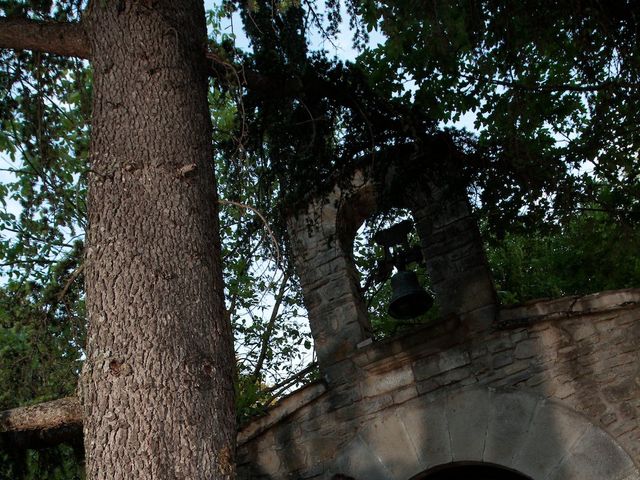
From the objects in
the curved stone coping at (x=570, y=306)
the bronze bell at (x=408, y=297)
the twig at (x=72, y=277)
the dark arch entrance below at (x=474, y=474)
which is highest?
the bronze bell at (x=408, y=297)

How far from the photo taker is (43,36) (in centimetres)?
326

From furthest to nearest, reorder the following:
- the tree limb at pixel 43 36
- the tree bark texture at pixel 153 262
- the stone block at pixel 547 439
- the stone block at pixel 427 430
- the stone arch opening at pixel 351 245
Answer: the stone arch opening at pixel 351 245
the stone block at pixel 427 430
the stone block at pixel 547 439
the tree limb at pixel 43 36
the tree bark texture at pixel 153 262

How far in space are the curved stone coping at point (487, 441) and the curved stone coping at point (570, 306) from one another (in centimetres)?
48

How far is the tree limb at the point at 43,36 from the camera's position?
3.22 m

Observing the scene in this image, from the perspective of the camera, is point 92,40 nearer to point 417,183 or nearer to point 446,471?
point 417,183

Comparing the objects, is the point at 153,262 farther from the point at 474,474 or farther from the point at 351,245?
the point at 474,474

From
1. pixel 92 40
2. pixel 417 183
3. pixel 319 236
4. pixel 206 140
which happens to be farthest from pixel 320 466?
pixel 92 40

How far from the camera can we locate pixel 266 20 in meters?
4.23

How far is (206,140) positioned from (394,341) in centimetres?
230

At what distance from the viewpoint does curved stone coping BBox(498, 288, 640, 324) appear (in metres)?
4.18

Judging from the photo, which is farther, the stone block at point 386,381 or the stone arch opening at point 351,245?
the stone arch opening at point 351,245

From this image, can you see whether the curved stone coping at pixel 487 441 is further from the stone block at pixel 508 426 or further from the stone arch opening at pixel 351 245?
the stone arch opening at pixel 351 245

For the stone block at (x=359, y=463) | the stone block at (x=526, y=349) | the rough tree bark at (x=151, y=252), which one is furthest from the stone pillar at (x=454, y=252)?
the rough tree bark at (x=151, y=252)

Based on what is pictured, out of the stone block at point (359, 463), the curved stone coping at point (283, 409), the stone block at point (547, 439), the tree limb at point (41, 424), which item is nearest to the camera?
the tree limb at point (41, 424)
